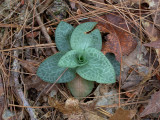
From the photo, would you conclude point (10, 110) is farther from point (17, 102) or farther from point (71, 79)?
point (71, 79)

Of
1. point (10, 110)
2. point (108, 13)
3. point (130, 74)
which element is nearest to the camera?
point (10, 110)

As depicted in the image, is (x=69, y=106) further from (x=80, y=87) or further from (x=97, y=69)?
(x=97, y=69)

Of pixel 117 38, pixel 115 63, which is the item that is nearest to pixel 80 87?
pixel 115 63

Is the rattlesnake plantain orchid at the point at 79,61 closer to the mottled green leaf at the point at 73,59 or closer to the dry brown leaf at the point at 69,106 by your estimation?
the mottled green leaf at the point at 73,59

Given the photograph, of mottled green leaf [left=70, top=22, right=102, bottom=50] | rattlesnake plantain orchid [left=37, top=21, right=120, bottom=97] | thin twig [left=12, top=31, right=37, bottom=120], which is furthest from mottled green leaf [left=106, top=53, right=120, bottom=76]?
thin twig [left=12, top=31, right=37, bottom=120]

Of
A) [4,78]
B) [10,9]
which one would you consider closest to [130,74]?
[4,78]

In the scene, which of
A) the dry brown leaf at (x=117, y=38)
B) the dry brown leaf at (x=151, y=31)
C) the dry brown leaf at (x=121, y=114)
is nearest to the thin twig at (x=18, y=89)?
the dry brown leaf at (x=121, y=114)
